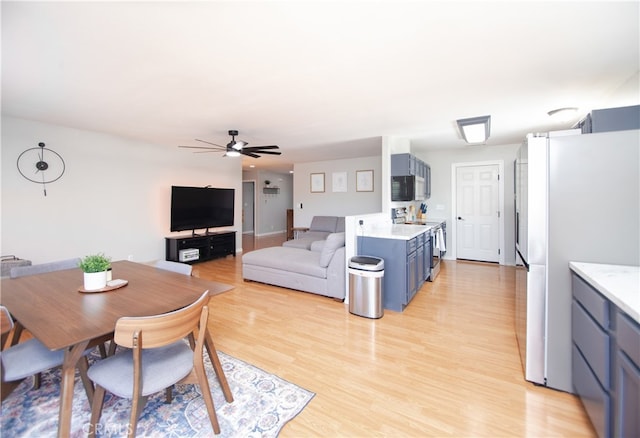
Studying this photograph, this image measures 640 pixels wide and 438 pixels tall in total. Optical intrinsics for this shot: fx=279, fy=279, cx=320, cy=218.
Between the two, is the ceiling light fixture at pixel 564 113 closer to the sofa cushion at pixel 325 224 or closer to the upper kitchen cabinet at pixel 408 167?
the upper kitchen cabinet at pixel 408 167

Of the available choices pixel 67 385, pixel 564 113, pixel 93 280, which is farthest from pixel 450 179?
pixel 67 385

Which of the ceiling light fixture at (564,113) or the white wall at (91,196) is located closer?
the ceiling light fixture at (564,113)

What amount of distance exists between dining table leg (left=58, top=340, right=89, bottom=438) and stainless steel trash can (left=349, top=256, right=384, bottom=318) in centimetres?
241

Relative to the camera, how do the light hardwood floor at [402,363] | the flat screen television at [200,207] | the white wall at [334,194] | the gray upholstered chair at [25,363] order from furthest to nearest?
the white wall at [334,194] < the flat screen television at [200,207] < the light hardwood floor at [402,363] < the gray upholstered chair at [25,363]

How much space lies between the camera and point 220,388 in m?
1.91

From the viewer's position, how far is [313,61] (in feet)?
7.49

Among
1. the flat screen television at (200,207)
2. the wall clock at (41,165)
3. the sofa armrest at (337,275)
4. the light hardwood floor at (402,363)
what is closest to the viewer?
the light hardwood floor at (402,363)

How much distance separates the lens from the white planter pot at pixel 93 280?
Result: 6.03 ft

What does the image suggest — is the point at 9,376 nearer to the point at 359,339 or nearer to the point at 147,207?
the point at 359,339

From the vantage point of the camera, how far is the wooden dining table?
4.27 ft

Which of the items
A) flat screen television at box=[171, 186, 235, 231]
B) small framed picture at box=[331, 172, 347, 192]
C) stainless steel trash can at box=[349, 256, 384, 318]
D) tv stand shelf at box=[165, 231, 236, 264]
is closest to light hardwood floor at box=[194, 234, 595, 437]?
stainless steel trash can at box=[349, 256, 384, 318]

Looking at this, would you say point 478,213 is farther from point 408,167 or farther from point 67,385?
point 67,385

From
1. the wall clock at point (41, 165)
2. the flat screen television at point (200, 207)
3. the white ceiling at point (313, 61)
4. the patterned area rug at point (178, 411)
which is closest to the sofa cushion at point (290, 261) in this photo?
the patterned area rug at point (178, 411)

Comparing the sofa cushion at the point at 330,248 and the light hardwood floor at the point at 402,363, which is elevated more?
the sofa cushion at the point at 330,248
